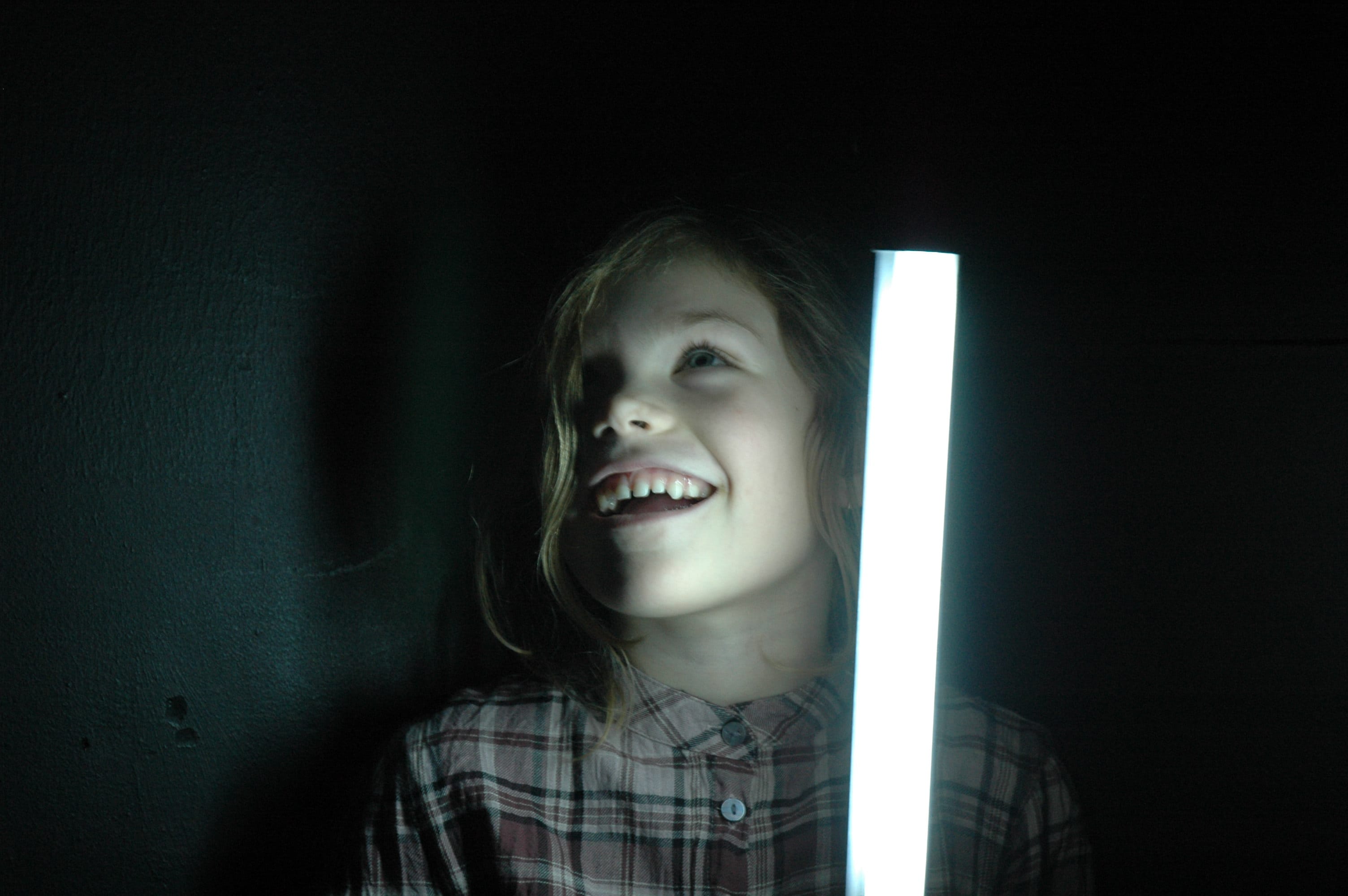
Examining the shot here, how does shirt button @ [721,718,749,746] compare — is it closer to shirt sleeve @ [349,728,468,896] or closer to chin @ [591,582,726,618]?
chin @ [591,582,726,618]

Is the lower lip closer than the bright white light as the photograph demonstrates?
No

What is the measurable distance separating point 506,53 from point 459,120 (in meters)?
0.07

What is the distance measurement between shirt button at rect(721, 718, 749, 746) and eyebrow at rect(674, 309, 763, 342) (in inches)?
11.6

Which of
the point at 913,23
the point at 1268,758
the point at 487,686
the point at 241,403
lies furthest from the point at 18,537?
the point at 1268,758

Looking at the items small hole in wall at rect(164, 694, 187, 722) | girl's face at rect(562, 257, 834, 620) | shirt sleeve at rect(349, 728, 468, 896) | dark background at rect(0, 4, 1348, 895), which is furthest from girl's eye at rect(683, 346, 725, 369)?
small hole in wall at rect(164, 694, 187, 722)

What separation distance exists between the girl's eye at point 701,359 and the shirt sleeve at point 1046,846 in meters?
0.40

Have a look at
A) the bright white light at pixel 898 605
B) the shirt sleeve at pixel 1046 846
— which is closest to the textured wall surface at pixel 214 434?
the bright white light at pixel 898 605

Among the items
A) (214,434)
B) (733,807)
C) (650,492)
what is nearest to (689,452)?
(650,492)

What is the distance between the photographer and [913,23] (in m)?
0.71

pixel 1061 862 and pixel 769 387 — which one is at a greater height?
pixel 769 387

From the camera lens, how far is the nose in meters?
0.62

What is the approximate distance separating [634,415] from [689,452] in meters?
0.05

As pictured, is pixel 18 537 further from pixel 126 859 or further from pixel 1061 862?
pixel 1061 862

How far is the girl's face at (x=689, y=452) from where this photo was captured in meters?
0.62
